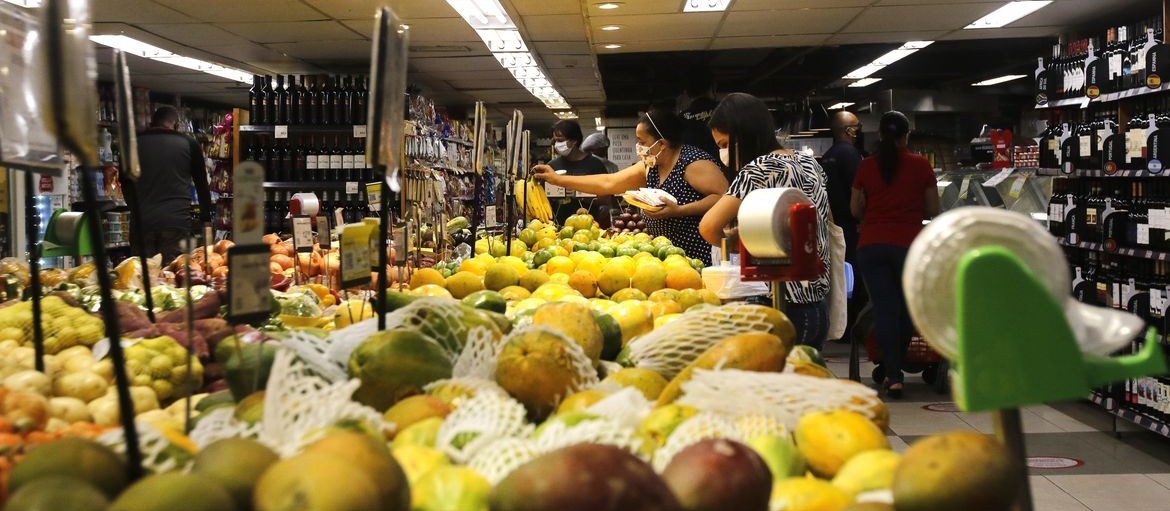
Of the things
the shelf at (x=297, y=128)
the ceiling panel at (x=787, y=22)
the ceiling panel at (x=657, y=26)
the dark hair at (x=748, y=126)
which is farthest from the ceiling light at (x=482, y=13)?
the dark hair at (x=748, y=126)

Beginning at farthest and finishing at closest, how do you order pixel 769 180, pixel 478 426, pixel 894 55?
pixel 894 55, pixel 769 180, pixel 478 426

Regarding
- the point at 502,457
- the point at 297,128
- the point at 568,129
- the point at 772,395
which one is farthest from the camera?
the point at 297,128

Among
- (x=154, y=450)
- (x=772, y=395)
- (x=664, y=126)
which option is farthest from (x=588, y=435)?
(x=664, y=126)

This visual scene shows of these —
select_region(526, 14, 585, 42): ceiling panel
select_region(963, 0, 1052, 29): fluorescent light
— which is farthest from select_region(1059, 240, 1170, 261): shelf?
select_region(526, 14, 585, 42): ceiling panel

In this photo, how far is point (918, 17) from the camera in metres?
7.61

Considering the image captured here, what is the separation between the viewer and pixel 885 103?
1434 centimetres

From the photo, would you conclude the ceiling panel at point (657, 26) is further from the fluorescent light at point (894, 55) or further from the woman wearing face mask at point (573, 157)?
the fluorescent light at point (894, 55)

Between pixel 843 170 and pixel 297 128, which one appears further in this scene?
pixel 297 128

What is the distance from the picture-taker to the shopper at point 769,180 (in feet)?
11.0

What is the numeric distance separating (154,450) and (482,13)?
260 inches

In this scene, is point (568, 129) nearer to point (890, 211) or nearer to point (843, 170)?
point (843, 170)

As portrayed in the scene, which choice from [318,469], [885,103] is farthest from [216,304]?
[885,103]

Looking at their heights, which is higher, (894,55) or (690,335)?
(894,55)

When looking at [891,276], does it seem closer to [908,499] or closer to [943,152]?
[908,499]
